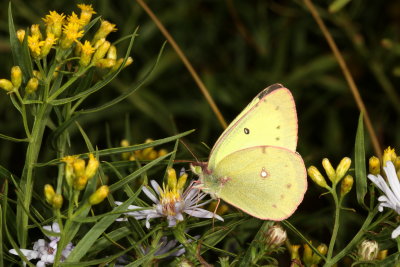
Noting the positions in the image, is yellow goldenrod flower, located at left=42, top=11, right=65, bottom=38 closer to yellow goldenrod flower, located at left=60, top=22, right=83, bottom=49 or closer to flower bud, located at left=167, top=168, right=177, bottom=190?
yellow goldenrod flower, located at left=60, top=22, right=83, bottom=49

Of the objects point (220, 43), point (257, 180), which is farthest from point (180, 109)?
point (257, 180)

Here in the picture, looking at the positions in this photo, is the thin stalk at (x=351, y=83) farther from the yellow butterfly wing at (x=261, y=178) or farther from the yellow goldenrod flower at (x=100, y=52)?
the yellow goldenrod flower at (x=100, y=52)

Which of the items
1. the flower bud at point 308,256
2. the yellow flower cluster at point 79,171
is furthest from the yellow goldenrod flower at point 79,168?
the flower bud at point 308,256

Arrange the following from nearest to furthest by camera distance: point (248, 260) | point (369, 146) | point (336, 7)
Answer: point (248, 260), point (336, 7), point (369, 146)

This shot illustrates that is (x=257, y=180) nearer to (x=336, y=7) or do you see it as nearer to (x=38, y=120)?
(x=38, y=120)

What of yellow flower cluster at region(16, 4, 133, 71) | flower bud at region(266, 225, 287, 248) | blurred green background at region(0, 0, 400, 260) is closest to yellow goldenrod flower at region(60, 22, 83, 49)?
yellow flower cluster at region(16, 4, 133, 71)

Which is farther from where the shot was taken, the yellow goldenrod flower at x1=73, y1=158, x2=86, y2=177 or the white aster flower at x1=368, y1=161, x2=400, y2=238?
the white aster flower at x1=368, y1=161, x2=400, y2=238

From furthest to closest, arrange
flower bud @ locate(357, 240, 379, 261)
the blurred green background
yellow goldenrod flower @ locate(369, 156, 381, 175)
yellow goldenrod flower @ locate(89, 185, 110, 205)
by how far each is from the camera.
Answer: the blurred green background, yellow goldenrod flower @ locate(369, 156, 381, 175), flower bud @ locate(357, 240, 379, 261), yellow goldenrod flower @ locate(89, 185, 110, 205)

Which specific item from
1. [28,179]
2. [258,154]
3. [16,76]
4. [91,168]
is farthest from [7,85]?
[258,154]
